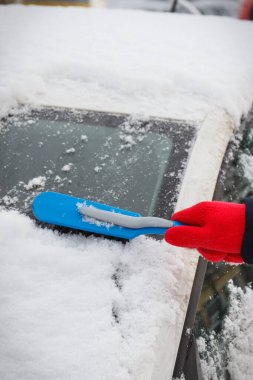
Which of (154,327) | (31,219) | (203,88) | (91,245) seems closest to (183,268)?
(154,327)

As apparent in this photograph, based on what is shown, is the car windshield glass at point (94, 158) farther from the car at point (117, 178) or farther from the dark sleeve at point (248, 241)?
the dark sleeve at point (248, 241)

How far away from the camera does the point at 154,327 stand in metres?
0.92

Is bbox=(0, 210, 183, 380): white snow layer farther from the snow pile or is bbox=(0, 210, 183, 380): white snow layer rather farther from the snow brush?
the snow pile

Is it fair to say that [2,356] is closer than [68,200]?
Yes

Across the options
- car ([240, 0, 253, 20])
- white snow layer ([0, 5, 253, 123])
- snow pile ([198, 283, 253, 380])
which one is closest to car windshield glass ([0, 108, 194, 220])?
white snow layer ([0, 5, 253, 123])

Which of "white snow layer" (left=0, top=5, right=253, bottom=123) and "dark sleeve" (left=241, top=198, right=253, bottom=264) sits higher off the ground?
"white snow layer" (left=0, top=5, right=253, bottom=123)

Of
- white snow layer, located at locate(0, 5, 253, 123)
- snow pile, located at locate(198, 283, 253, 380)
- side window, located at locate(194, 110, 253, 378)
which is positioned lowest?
snow pile, located at locate(198, 283, 253, 380)

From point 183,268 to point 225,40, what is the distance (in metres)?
1.62

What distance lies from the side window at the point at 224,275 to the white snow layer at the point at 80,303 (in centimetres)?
18

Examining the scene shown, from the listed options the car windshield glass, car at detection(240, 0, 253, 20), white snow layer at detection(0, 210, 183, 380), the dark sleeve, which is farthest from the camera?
car at detection(240, 0, 253, 20)

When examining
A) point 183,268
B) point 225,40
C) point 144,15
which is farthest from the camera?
point 144,15

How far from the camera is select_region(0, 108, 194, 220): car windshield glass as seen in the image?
1222 millimetres

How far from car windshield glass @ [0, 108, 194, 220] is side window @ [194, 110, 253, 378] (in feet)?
0.76

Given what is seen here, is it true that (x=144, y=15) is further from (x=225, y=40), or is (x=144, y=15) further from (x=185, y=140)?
(x=185, y=140)
